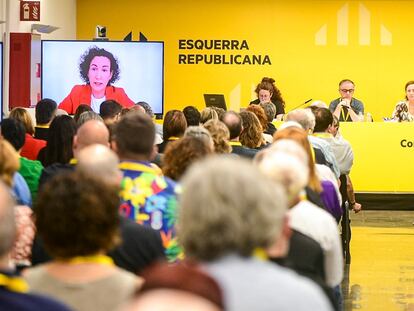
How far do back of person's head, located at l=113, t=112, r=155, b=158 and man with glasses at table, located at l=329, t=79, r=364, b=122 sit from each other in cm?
1038

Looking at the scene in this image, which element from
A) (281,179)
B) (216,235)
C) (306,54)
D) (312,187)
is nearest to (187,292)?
(216,235)

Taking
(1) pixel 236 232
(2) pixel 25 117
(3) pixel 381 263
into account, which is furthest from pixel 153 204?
(3) pixel 381 263

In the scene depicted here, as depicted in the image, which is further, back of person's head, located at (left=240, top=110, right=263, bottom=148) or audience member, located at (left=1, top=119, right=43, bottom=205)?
back of person's head, located at (left=240, top=110, right=263, bottom=148)

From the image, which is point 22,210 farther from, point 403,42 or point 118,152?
point 403,42

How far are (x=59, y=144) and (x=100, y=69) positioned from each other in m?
7.02

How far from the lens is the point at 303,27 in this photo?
19.5 metres

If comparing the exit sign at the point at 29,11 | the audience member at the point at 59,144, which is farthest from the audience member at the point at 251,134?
the exit sign at the point at 29,11

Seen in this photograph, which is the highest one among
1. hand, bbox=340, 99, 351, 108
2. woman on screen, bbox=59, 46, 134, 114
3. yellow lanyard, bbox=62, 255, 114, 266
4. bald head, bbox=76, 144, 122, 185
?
woman on screen, bbox=59, 46, 134, 114

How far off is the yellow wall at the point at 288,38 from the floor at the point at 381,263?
4941 millimetres

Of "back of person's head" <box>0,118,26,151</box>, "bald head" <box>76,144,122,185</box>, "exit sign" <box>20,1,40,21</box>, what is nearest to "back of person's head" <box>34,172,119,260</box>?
"bald head" <box>76,144,122,185</box>

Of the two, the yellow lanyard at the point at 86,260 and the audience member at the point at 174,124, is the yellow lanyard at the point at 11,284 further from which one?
the audience member at the point at 174,124

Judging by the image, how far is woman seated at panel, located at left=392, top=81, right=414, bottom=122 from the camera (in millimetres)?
15242

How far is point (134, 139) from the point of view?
5.08m

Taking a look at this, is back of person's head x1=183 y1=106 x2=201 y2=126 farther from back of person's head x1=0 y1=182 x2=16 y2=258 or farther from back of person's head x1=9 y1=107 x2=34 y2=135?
back of person's head x1=0 y1=182 x2=16 y2=258
